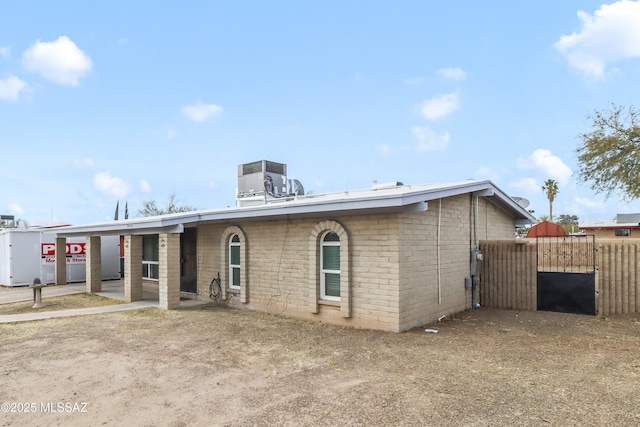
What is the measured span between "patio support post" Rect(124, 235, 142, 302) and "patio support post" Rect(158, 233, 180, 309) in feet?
7.11

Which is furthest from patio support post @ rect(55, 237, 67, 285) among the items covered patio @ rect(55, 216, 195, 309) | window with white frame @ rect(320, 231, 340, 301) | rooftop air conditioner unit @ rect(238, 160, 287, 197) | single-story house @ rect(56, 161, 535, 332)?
window with white frame @ rect(320, 231, 340, 301)

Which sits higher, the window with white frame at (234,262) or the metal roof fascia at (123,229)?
the metal roof fascia at (123,229)

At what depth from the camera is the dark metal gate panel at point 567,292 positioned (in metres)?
10.6

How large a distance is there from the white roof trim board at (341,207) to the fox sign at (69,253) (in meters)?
4.64

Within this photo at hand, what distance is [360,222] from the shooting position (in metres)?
9.50

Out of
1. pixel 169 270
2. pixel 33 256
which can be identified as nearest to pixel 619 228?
pixel 169 270

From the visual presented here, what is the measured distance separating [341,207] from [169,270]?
6.04 metres

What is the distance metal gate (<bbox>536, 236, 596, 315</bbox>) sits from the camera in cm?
1070

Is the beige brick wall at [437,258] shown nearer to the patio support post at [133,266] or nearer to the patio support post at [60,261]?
the patio support post at [133,266]

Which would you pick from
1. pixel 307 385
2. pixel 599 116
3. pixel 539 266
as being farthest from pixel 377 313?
pixel 599 116

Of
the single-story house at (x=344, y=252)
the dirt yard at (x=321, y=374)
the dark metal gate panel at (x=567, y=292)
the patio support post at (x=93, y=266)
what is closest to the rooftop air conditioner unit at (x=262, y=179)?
the single-story house at (x=344, y=252)

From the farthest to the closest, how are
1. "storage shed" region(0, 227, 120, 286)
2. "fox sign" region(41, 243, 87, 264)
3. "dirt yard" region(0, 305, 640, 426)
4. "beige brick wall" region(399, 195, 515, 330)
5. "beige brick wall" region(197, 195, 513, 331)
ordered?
"fox sign" region(41, 243, 87, 264)
"storage shed" region(0, 227, 120, 286)
"beige brick wall" region(399, 195, 515, 330)
"beige brick wall" region(197, 195, 513, 331)
"dirt yard" region(0, 305, 640, 426)

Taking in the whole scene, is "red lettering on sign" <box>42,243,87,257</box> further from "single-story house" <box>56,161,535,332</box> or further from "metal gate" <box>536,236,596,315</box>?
"metal gate" <box>536,236,596,315</box>

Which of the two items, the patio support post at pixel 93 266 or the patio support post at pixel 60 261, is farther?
the patio support post at pixel 60 261
